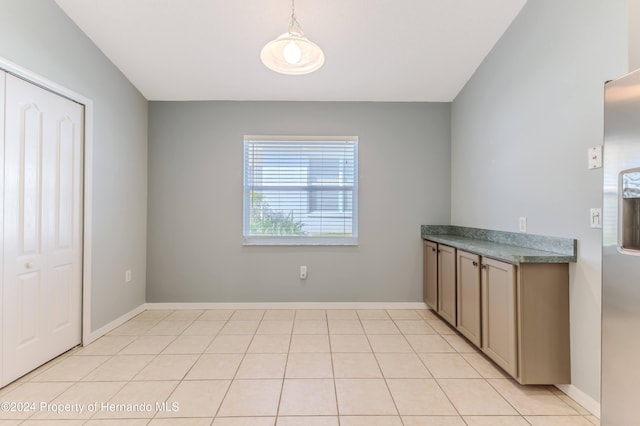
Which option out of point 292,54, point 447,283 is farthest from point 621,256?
point 292,54

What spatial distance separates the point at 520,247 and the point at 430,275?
1263mm

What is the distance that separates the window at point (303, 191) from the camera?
3727 mm

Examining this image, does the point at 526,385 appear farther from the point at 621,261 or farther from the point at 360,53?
the point at 360,53

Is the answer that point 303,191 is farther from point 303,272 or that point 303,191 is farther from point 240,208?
point 303,272

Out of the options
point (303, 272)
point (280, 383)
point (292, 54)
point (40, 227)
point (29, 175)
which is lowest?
point (280, 383)

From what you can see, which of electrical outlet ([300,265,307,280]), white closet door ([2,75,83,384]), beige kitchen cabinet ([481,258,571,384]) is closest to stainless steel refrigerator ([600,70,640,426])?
beige kitchen cabinet ([481,258,571,384])

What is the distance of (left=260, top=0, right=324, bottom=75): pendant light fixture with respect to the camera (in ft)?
6.18

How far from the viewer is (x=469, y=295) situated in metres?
2.58

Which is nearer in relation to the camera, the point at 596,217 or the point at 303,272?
the point at 596,217

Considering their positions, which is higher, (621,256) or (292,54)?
(292,54)

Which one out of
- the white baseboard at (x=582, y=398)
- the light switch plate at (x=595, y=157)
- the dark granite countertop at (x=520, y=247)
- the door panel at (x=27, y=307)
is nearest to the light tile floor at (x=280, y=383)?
the white baseboard at (x=582, y=398)

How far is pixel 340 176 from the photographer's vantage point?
3.75 meters

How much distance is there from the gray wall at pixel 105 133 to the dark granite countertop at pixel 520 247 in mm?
3437

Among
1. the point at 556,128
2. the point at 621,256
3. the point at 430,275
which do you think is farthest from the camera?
the point at 430,275
